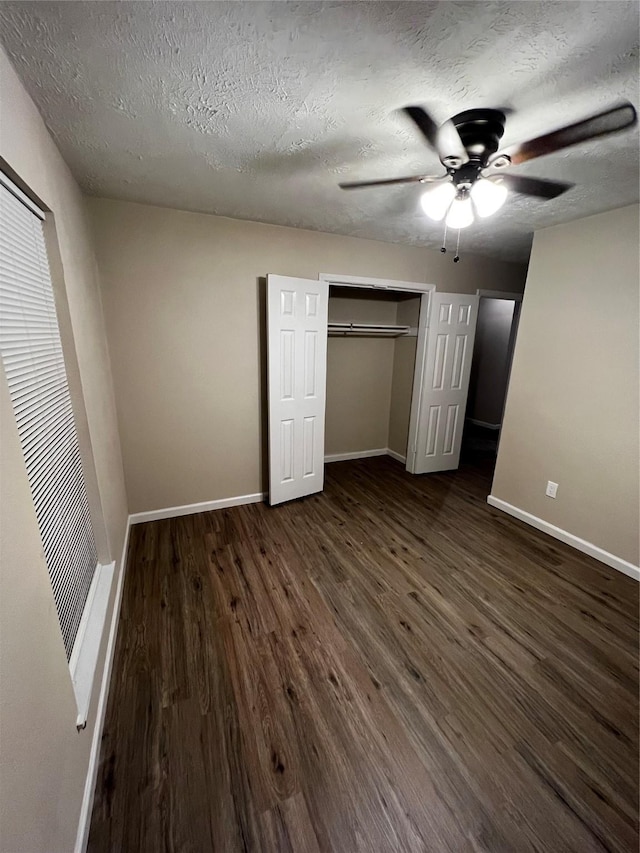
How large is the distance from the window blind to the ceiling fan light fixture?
5.59 feet

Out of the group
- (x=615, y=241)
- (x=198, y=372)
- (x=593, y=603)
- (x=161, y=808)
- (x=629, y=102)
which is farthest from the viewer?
(x=198, y=372)

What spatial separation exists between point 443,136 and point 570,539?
2780 mm

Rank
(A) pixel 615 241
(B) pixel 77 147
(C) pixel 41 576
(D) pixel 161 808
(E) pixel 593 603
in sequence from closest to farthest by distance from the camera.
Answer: (C) pixel 41 576 → (D) pixel 161 808 → (B) pixel 77 147 → (E) pixel 593 603 → (A) pixel 615 241

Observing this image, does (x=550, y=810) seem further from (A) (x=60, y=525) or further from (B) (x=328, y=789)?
(A) (x=60, y=525)

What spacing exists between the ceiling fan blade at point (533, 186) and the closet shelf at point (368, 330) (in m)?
1.99

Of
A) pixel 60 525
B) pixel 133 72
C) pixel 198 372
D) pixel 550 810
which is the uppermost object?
pixel 133 72

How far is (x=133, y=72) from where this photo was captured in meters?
1.12

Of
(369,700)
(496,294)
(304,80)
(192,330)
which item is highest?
(304,80)

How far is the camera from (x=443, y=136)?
128 cm

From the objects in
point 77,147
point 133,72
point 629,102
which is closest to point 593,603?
point 629,102

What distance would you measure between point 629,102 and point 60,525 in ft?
8.76

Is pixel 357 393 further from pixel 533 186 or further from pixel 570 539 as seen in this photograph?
pixel 533 186

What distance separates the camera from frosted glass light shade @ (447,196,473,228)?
1.49 meters

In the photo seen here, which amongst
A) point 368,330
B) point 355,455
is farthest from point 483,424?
point 368,330
